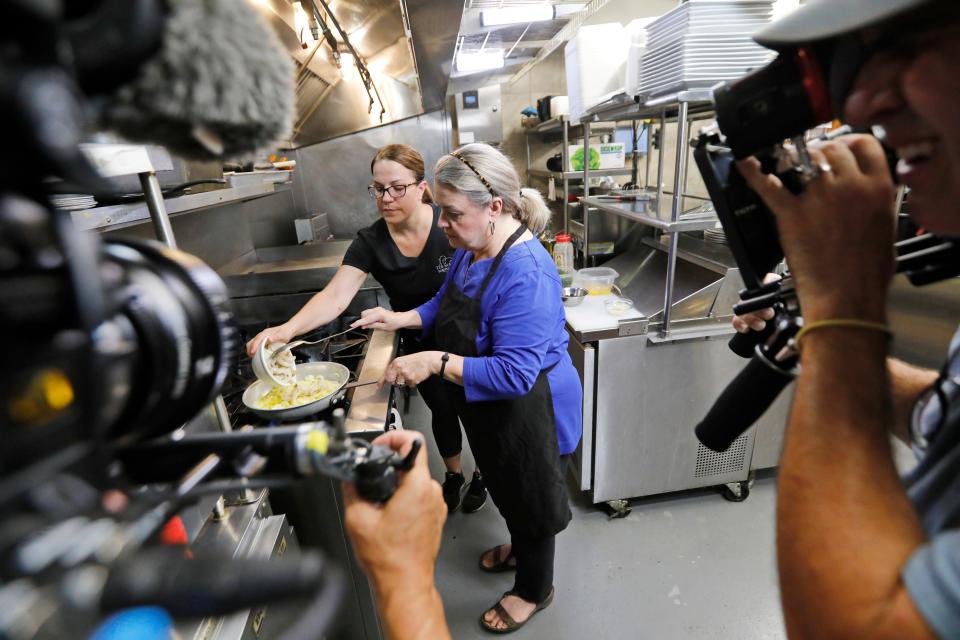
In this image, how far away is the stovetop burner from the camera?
4.65 ft

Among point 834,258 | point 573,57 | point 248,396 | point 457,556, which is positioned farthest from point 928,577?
point 573,57

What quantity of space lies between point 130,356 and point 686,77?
1.70m

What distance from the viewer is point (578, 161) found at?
9.77ft

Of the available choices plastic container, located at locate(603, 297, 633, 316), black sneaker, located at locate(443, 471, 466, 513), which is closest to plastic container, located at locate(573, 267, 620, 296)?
plastic container, located at locate(603, 297, 633, 316)

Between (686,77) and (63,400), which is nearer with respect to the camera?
(63,400)

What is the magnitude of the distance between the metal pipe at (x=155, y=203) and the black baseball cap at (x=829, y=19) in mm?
861

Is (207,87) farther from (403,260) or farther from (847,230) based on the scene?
(403,260)

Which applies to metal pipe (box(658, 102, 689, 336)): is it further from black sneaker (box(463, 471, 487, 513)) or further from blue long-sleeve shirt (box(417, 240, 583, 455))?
black sneaker (box(463, 471, 487, 513))

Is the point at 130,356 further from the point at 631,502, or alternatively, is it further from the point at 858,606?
the point at 631,502

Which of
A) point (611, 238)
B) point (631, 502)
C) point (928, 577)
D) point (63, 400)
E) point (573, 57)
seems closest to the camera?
point (63, 400)

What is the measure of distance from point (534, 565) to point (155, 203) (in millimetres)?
1499

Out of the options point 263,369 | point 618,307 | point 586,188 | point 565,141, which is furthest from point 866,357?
point 565,141

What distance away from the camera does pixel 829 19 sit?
42cm

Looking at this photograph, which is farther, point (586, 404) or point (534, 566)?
point (586, 404)
